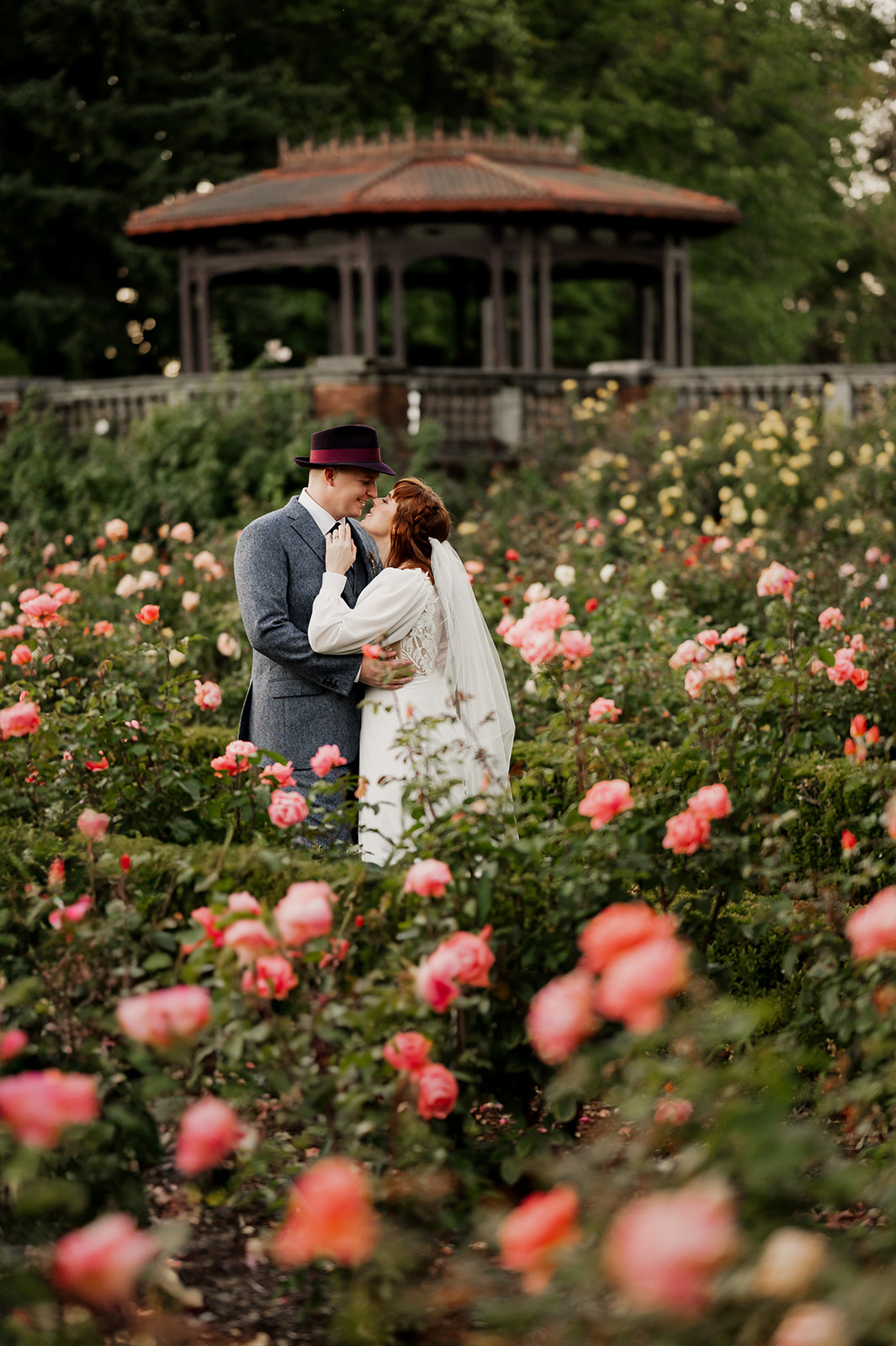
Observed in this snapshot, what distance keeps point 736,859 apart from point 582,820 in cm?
43

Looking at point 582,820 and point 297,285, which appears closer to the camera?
point 582,820

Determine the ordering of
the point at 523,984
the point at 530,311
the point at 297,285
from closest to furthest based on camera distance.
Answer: the point at 523,984 → the point at 530,311 → the point at 297,285

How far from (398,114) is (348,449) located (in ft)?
74.3

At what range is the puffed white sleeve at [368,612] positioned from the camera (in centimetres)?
400

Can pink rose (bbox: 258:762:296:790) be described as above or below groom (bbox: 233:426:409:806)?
below

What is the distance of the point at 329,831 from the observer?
366 cm

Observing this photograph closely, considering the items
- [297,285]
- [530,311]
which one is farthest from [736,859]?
[297,285]

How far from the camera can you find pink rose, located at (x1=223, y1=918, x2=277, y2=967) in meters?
2.30

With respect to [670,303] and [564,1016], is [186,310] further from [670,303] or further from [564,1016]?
[564,1016]

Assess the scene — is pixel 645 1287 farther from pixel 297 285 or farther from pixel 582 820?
pixel 297 285

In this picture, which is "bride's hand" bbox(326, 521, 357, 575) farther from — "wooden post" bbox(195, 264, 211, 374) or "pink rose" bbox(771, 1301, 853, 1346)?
"wooden post" bbox(195, 264, 211, 374)

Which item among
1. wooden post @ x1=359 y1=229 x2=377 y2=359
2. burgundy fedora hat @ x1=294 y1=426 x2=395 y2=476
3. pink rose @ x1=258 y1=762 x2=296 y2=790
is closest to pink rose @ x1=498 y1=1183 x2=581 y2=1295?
pink rose @ x1=258 y1=762 x2=296 y2=790

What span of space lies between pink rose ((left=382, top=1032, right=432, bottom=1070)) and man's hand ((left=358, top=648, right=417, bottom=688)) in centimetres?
161

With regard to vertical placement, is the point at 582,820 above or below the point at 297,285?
below
